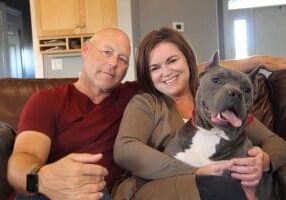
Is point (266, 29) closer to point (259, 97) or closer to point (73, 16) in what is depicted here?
point (73, 16)

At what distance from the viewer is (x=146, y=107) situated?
1650mm

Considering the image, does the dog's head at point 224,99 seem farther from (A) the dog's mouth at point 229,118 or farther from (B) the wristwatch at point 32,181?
(B) the wristwatch at point 32,181

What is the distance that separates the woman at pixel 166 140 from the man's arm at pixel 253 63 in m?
0.30

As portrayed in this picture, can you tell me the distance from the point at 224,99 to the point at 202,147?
227 mm

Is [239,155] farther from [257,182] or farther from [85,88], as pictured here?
[85,88]

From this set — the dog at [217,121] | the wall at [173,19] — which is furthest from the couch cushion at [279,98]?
the wall at [173,19]

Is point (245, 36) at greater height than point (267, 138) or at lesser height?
greater

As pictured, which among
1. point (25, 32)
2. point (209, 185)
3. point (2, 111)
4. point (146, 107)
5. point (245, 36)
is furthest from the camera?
point (25, 32)

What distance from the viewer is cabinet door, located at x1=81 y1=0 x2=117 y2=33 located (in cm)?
480

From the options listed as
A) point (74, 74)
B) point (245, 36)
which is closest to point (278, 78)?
point (74, 74)

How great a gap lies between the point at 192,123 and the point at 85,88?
55 centimetres

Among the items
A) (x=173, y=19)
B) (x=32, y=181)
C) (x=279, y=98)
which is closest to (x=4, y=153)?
(x=32, y=181)

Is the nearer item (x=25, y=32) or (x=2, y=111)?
(x=2, y=111)

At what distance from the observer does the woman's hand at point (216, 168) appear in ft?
4.38
